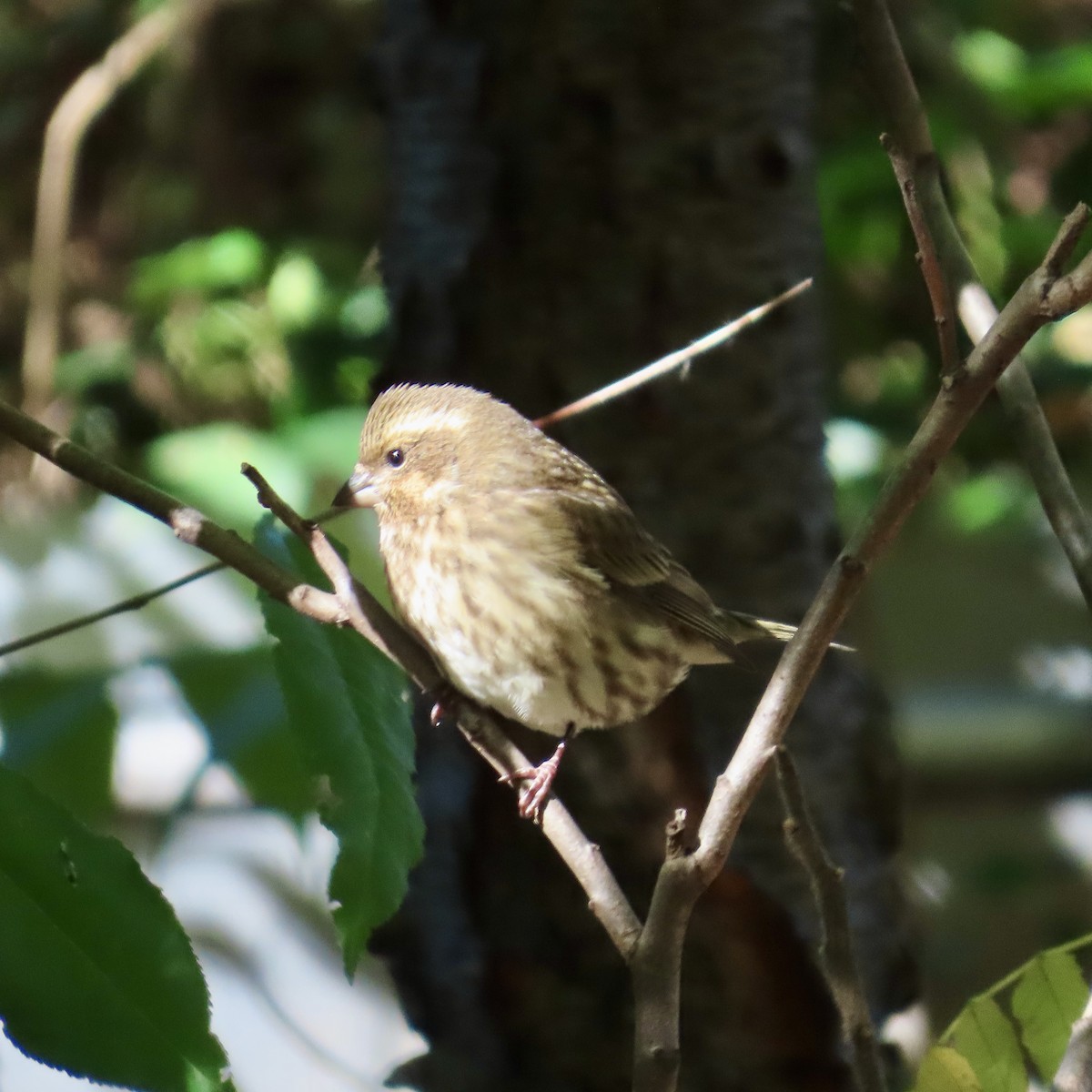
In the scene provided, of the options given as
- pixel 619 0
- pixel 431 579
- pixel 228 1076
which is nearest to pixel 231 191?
pixel 619 0

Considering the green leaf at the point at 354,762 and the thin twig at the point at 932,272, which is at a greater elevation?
the thin twig at the point at 932,272

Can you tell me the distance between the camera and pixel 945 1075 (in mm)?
→ 1240

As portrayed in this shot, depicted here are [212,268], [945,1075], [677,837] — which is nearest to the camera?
[677,837]

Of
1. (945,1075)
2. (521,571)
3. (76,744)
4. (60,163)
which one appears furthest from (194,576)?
(60,163)

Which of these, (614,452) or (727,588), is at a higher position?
(614,452)

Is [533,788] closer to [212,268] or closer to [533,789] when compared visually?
[533,789]

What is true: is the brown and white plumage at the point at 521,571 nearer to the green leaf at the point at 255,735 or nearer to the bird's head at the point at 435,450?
the bird's head at the point at 435,450

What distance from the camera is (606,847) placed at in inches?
92.9

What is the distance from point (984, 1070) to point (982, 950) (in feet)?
13.4

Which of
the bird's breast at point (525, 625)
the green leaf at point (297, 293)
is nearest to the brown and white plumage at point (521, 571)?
the bird's breast at point (525, 625)

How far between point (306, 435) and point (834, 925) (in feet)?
6.67

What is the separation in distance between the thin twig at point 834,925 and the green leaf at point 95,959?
21.1 inches

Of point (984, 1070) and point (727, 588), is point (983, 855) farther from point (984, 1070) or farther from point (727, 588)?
point (984, 1070)

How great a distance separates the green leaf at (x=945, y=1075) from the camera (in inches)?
48.6
